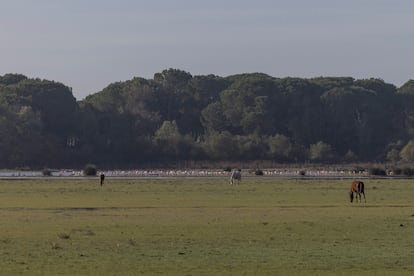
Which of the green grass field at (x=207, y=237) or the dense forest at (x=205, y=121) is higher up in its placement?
the dense forest at (x=205, y=121)

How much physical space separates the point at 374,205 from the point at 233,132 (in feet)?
377

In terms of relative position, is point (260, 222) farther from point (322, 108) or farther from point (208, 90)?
point (208, 90)

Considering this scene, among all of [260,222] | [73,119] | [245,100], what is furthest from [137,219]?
[245,100]

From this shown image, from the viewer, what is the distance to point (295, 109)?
16475 centimetres

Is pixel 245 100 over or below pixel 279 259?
over

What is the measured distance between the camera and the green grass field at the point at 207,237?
24172 millimetres

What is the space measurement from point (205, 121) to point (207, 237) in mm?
134551

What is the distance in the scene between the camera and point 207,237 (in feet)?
100

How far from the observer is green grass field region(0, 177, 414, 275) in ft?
79.3

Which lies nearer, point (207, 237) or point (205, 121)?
point (207, 237)

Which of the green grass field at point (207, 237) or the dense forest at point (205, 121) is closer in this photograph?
the green grass field at point (207, 237)

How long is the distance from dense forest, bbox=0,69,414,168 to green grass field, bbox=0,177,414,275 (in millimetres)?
94509

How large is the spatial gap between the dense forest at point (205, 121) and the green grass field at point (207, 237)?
310 feet

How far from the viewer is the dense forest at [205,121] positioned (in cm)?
14675
